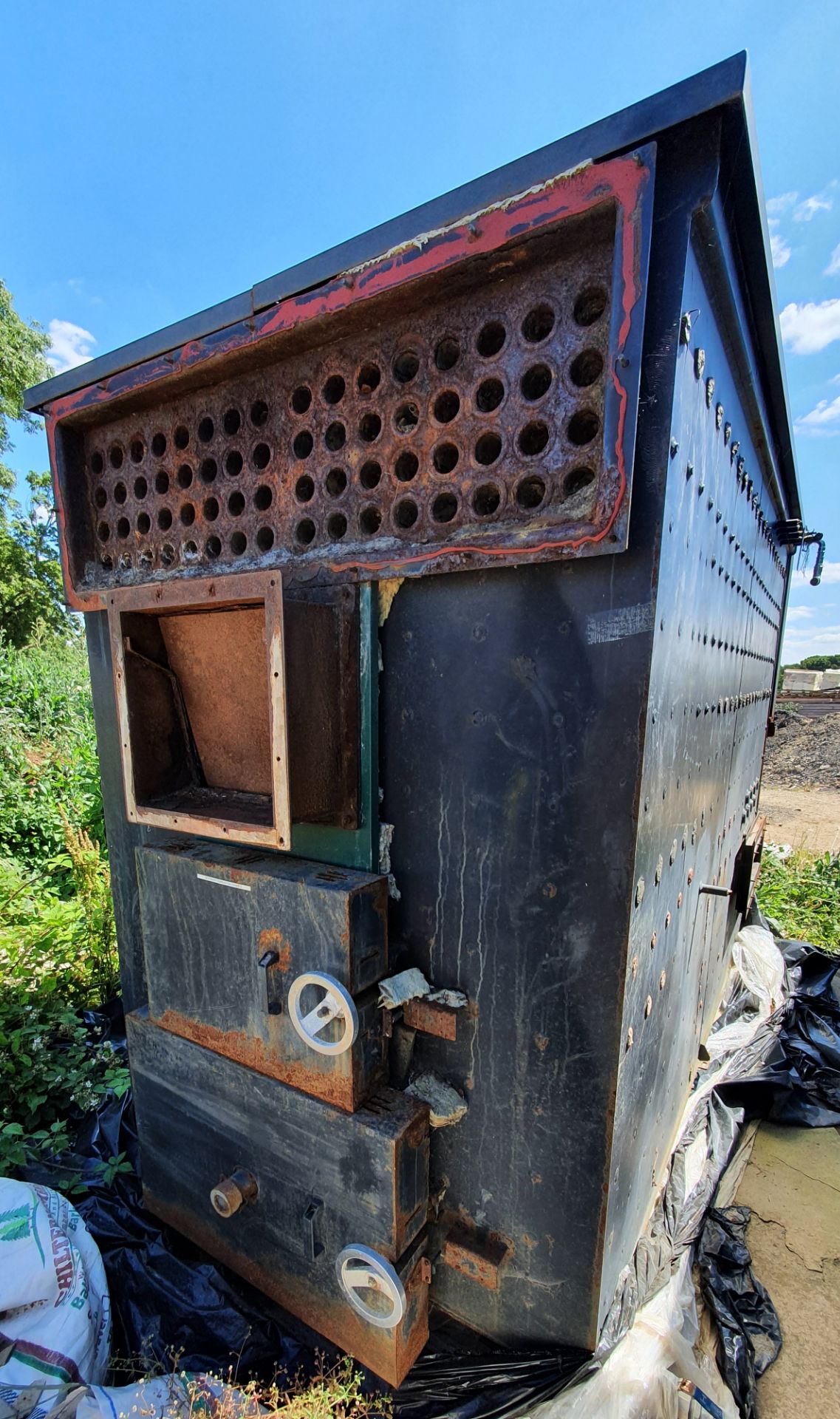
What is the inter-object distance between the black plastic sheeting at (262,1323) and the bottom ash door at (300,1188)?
0.09 metres

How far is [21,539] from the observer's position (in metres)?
16.5

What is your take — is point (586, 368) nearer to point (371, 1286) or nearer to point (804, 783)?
point (371, 1286)

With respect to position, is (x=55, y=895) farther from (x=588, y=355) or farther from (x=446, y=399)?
(x=588, y=355)

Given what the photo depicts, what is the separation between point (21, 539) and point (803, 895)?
20.1 m

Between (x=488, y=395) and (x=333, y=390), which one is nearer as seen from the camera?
(x=488, y=395)

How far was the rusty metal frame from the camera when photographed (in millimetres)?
1251

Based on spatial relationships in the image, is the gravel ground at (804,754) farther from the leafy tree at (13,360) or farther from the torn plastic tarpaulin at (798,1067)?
the leafy tree at (13,360)

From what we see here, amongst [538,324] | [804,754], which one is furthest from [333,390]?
[804,754]

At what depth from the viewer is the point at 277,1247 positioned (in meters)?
1.63

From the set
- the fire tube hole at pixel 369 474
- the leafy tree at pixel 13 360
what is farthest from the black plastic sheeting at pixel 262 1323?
the leafy tree at pixel 13 360

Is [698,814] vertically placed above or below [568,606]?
below

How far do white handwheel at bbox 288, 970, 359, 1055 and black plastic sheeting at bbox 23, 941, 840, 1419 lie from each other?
3.23ft

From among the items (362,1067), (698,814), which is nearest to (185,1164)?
(362,1067)

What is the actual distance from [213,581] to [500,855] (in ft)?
3.10
